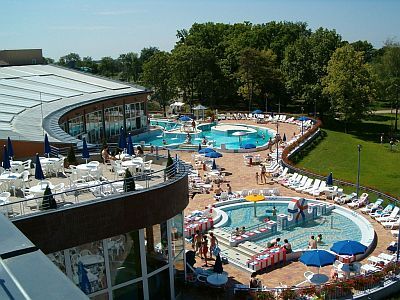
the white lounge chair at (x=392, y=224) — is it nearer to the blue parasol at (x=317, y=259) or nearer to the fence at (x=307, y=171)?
the fence at (x=307, y=171)

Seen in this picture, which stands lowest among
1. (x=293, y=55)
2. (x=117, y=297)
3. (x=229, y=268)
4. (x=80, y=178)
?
(x=229, y=268)

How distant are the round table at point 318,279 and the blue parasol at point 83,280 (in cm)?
824

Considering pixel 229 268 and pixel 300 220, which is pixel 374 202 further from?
pixel 229 268

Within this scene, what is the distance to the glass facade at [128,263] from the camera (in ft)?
41.7

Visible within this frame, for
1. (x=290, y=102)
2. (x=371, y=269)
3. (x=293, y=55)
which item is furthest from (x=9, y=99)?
(x=290, y=102)

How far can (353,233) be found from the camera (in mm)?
22844

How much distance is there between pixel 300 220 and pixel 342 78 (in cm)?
3100

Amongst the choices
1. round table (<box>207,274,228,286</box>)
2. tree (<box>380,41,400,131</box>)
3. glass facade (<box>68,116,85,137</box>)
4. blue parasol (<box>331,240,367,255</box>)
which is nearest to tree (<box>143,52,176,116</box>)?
glass facade (<box>68,116,85,137</box>)

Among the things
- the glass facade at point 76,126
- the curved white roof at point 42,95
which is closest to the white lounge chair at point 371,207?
the curved white roof at point 42,95

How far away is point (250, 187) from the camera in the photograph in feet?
101

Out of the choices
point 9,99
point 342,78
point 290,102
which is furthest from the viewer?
point 290,102

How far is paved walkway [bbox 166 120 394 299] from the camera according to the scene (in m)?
18.1

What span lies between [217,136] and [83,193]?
38527 millimetres

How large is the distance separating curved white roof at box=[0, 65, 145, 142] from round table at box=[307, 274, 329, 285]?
1277cm
